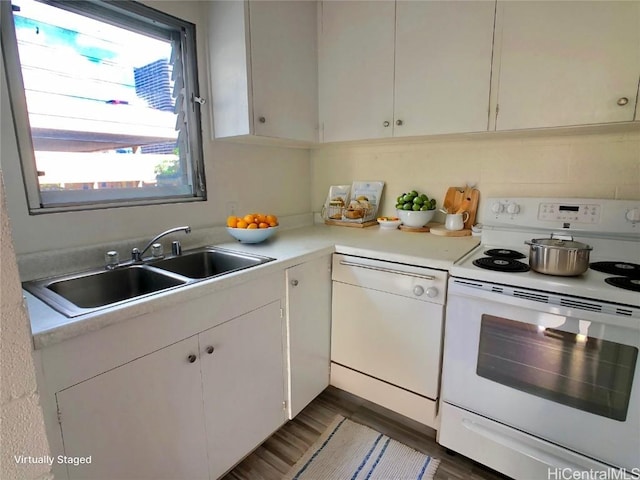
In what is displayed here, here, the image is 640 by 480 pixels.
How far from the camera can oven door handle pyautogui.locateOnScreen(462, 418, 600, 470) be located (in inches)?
47.6

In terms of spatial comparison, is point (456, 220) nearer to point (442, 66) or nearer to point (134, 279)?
point (442, 66)

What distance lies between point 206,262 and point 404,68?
1444 mm

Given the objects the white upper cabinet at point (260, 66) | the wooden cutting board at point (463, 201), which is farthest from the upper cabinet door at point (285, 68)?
the wooden cutting board at point (463, 201)

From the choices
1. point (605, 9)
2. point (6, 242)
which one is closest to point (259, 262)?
point (6, 242)

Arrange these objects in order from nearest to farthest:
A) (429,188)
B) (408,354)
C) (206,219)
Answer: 1. (408,354)
2. (206,219)
3. (429,188)

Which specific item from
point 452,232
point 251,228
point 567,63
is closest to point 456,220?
point 452,232

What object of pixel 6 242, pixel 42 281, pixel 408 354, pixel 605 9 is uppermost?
pixel 605 9

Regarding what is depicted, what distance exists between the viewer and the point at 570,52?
52.9 inches

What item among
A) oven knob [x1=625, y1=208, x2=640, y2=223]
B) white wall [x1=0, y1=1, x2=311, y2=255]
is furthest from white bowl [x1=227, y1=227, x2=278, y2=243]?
oven knob [x1=625, y1=208, x2=640, y2=223]

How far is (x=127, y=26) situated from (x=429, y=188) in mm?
1807

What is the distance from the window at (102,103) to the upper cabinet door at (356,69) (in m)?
0.76

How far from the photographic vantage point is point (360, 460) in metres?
1.52

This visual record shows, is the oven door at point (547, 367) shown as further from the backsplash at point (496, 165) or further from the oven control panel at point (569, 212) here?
the backsplash at point (496, 165)

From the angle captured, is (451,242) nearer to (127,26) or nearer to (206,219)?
(206,219)
